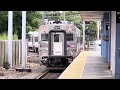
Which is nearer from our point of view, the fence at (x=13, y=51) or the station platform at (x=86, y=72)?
the station platform at (x=86, y=72)

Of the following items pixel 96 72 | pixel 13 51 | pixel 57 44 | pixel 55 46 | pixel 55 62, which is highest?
pixel 57 44

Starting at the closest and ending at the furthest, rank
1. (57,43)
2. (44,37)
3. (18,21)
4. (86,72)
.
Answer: (86,72) → (57,43) → (44,37) → (18,21)

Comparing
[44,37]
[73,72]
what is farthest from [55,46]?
[73,72]

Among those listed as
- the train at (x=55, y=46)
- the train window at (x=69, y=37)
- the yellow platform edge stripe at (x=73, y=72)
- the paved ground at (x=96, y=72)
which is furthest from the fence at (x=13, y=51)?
the paved ground at (x=96, y=72)

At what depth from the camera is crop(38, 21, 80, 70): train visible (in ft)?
83.9

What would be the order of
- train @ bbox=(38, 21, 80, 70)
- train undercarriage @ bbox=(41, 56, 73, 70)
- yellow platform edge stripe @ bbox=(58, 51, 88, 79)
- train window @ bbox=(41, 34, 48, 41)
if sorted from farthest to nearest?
1. train window @ bbox=(41, 34, 48, 41)
2. train @ bbox=(38, 21, 80, 70)
3. train undercarriage @ bbox=(41, 56, 73, 70)
4. yellow platform edge stripe @ bbox=(58, 51, 88, 79)

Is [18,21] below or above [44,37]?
above

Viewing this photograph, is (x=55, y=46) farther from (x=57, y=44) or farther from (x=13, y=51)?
(x=13, y=51)

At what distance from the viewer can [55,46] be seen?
25.9m

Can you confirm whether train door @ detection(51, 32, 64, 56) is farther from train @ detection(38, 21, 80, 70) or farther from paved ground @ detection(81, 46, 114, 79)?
paved ground @ detection(81, 46, 114, 79)

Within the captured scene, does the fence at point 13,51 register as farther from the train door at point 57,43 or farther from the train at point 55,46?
the train door at point 57,43

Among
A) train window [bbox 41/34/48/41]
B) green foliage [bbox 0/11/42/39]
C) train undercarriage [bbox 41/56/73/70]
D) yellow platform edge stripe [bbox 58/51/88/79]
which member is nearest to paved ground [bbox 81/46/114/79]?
yellow platform edge stripe [bbox 58/51/88/79]

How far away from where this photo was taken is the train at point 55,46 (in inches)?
1006
